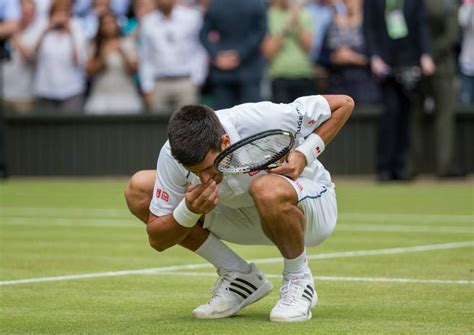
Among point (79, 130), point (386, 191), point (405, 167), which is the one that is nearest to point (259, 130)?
point (386, 191)

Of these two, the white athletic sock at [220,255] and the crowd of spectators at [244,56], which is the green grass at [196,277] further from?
the crowd of spectators at [244,56]

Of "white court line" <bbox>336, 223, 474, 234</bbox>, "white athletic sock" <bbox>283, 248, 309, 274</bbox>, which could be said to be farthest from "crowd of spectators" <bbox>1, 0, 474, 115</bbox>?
"white athletic sock" <bbox>283, 248, 309, 274</bbox>

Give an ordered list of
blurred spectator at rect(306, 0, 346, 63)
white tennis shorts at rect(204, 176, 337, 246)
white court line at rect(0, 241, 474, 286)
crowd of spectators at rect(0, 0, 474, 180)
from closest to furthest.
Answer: white tennis shorts at rect(204, 176, 337, 246), white court line at rect(0, 241, 474, 286), crowd of spectators at rect(0, 0, 474, 180), blurred spectator at rect(306, 0, 346, 63)

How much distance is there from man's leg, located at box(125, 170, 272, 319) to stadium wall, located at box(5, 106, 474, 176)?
12.5 m

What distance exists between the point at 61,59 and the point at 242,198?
1364 cm

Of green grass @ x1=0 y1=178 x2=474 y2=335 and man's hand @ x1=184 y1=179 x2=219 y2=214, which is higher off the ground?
man's hand @ x1=184 y1=179 x2=219 y2=214

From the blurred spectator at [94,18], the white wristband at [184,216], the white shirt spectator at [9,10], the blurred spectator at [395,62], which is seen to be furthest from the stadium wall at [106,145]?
the white wristband at [184,216]

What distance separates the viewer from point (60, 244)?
11.0 m

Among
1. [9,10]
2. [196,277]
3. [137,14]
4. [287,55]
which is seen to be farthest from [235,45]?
[196,277]

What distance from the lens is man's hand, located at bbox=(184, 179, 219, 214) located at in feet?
20.2

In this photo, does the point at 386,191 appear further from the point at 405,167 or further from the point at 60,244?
the point at 60,244

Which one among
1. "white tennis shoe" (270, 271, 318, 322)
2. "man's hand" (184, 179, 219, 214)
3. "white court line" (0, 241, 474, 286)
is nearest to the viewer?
"man's hand" (184, 179, 219, 214)

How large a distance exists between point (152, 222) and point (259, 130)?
70 centimetres

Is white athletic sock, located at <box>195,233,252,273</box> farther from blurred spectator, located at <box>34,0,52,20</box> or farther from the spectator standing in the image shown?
blurred spectator, located at <box>34,0,52,20</box>
